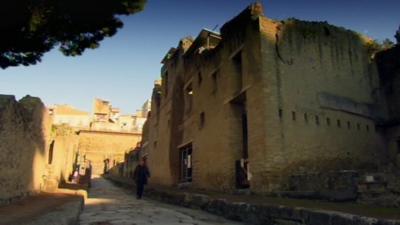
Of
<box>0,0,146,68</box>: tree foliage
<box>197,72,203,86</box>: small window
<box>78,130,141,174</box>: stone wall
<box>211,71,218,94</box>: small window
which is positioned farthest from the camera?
<box>78,130,141,174</box>: stone wall

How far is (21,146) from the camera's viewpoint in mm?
9062

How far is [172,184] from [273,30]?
1119 centimetres

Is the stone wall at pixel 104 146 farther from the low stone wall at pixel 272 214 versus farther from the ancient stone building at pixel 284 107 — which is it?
the low stone wall at pixel 272 214

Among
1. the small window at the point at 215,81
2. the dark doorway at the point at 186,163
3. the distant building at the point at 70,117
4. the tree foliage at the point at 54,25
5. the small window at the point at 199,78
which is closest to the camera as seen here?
the tree foliage at the point at 54,25

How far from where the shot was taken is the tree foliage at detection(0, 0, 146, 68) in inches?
249

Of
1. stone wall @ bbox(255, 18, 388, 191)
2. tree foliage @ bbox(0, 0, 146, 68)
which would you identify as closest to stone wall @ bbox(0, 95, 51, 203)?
tree foliage @ bbox(0, 0, 146, 68)

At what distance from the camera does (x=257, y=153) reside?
36.8ft

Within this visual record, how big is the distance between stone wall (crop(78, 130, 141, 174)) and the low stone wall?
38.4 m

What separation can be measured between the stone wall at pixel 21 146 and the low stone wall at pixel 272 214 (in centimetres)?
478

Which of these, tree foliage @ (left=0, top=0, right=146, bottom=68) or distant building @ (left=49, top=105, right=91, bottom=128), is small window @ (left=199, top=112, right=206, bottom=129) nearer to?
tree foliage @ (left=0, top=0, right=146, bottom=68)

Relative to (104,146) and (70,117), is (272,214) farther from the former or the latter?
(70,117)

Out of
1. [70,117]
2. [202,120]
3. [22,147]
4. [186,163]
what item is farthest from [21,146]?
[70,117]

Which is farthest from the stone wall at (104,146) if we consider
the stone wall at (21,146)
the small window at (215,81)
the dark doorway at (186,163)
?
the stone wall at (21,146)

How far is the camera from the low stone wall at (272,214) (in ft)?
15.0
